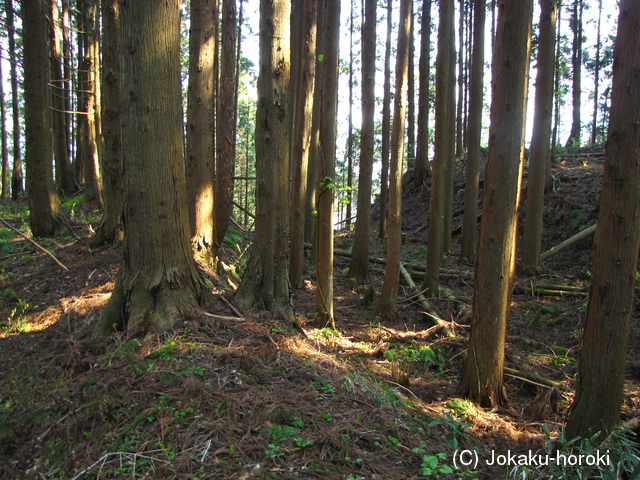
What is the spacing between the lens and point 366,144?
923cm

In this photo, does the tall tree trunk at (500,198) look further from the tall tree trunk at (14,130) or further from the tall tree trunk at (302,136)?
the tall tree trunk at (14,130)

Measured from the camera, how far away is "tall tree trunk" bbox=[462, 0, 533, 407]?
4.32 meters

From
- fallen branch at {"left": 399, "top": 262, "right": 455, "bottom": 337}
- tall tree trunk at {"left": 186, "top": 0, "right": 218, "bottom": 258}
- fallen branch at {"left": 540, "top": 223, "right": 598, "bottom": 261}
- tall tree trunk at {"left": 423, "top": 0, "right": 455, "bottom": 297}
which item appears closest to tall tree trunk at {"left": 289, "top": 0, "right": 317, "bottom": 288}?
tall tree trunk at {"left": 186, "top": 0, "right": 218, "bottom": 258}

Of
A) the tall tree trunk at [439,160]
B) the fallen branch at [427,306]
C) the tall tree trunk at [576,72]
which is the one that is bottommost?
the fallen branch at [427,306]

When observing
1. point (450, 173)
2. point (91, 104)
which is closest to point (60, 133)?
point (91, 104)

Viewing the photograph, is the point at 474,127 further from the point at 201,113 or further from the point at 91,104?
the point at 91,104

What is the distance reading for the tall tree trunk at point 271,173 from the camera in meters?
5.50

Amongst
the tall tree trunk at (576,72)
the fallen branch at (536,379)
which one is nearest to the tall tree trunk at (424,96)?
the tall tree trunk at (576,72)

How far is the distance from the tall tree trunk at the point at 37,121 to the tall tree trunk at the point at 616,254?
10150mm

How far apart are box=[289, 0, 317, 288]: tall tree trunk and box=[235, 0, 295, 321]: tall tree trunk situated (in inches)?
51.9

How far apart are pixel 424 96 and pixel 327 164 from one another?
12693 mm

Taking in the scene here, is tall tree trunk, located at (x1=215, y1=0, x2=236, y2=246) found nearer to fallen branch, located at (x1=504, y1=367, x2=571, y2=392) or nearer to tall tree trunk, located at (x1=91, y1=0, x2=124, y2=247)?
tall tree trunk, located at (x1=91, y1=0, x2=124, y2=247)

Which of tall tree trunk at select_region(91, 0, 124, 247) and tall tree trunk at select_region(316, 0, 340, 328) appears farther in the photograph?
tall tree trunk at select_region(91, 0, 124, 247)

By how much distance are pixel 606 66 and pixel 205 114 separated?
31.3 metres
